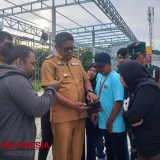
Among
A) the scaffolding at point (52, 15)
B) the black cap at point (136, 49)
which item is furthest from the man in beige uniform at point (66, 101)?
the scaffolding at point (52, 15)

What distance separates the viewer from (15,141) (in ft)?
5.90

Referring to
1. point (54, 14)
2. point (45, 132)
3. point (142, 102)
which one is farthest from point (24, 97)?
point (54, 14)

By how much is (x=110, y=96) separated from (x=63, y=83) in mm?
654

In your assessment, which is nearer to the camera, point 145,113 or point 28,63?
point 28,63

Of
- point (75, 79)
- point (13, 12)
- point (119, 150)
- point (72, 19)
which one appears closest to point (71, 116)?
point (75, 79)

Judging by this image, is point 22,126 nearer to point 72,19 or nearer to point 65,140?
point 65,140

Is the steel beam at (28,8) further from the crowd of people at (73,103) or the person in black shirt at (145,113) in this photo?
the person in black shirt at (145,113)

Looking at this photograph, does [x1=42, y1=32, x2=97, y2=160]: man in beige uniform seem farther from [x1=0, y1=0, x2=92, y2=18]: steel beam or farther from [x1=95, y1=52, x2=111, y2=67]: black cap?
[x1=0, y1=0, x2=92, y2=18]: steel beam

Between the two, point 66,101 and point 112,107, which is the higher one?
point 66,101

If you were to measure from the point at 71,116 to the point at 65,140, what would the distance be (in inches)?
10.8

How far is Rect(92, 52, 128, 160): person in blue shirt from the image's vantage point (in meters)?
2.87

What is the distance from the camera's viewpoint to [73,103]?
2.61 m

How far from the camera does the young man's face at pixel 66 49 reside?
8.94 ft

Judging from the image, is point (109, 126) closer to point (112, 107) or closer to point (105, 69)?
point (112, 107)
